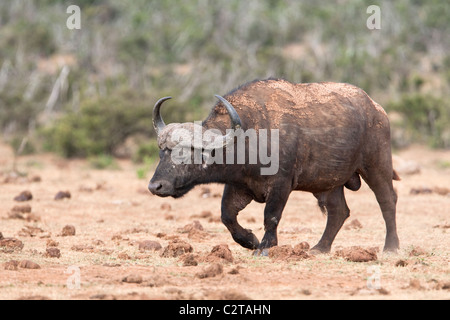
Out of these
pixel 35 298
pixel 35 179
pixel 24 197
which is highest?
pixel 35 179

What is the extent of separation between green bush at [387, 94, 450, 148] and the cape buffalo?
14818 mm

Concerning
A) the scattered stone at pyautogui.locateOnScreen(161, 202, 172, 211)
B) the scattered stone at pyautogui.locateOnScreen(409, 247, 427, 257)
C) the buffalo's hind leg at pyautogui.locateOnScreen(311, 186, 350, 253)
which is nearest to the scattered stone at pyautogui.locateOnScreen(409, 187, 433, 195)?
the scattered stone at pyautogui.locateOnScreen(161, 202, 172, 211)

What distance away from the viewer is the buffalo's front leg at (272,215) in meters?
8.47

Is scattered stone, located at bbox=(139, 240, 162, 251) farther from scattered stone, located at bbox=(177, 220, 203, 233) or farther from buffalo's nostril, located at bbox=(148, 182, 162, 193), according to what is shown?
scattered stone, located at bbox=(177, 220, 203, 233)

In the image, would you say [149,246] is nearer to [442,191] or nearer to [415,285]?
[415,285]

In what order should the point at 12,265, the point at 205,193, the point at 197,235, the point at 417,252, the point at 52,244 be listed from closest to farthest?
the point at 12,265
the point at 417,252
the point at 52,244
the point at 197,235
the point at 205,193

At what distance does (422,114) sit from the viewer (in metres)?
23.9

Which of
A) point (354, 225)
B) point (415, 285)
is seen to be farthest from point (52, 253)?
point (354, 225)

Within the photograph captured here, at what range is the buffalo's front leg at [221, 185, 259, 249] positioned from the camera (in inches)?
345

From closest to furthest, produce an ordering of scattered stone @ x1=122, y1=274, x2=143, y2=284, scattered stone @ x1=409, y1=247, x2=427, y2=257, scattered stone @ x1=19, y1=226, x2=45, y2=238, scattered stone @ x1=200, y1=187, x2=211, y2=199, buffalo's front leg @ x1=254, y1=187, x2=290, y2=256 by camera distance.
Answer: scattered stone @ x1=122, y1=274, x2=143, y2=284, buffalo's front leg @ x1=254, y1=187, x2=290, y2=256, scattered stone @ x1=409, y1=247, x2=427, y2=257, scattered stone @ x1=19, y1=226, x2=45, y2=238, scattered stone @ x1=200, y1=187, x2=211, y2=199

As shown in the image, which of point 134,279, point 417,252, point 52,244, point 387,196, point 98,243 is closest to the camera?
point 134,279

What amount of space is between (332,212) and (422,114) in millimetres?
15385

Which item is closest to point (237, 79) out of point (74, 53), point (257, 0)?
point (74, 53)

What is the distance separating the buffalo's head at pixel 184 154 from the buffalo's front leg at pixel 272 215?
0.77m
